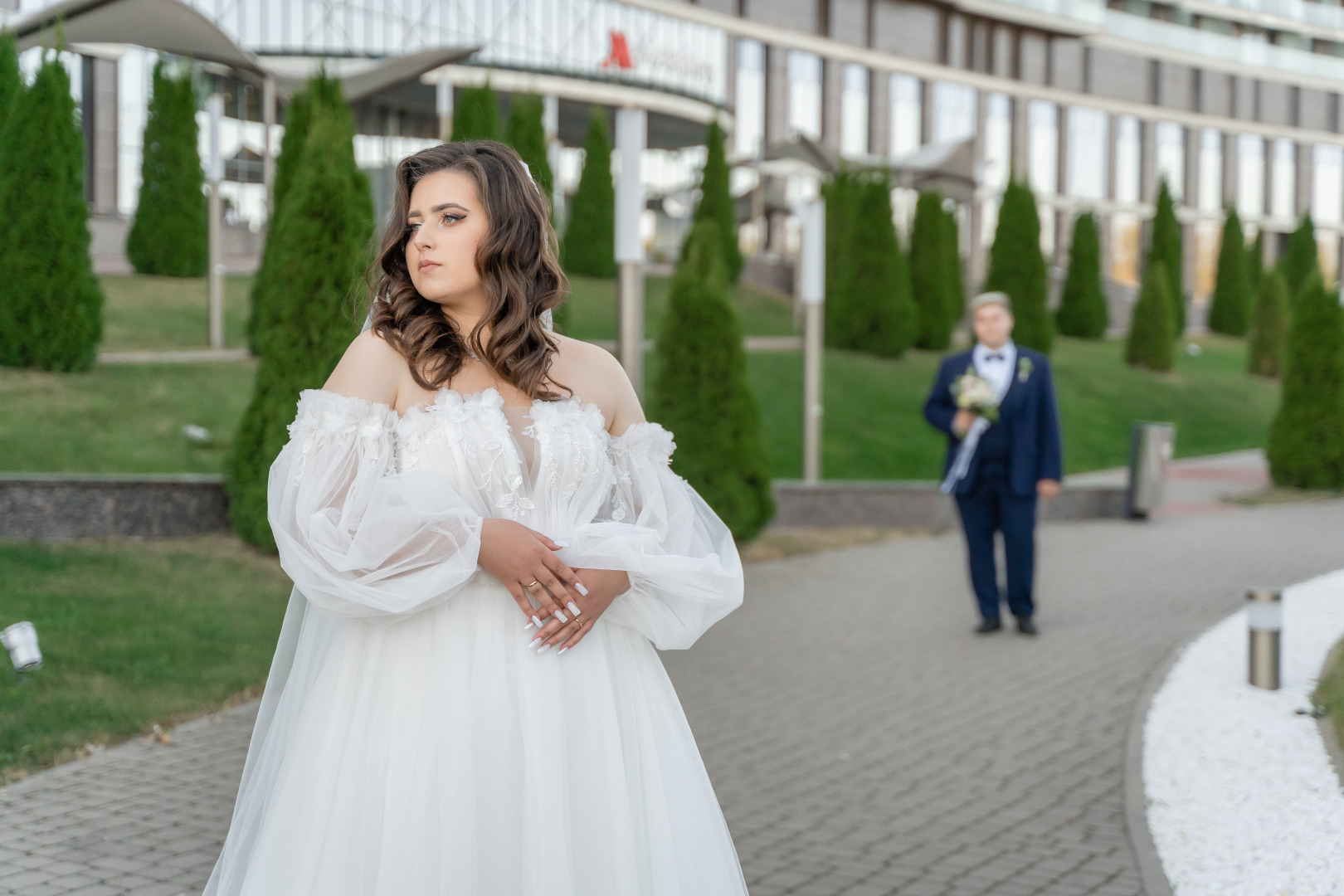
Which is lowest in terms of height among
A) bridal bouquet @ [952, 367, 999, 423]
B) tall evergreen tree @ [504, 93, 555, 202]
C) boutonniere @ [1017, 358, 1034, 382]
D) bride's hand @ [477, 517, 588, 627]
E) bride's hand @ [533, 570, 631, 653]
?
bride's hand @ [533, 570, 631, 653]

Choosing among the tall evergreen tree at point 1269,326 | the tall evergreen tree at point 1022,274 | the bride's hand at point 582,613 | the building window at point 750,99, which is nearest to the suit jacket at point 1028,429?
the bride's hand at point 582,613

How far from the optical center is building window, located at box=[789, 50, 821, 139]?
141 feet

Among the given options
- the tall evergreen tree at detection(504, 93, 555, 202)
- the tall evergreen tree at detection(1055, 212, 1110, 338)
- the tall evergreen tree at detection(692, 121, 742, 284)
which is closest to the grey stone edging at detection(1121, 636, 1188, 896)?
the tall evergreen tree at detection(504, 93, 555, 202)

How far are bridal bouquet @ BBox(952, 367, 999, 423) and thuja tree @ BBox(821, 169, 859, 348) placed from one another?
49.6 feet

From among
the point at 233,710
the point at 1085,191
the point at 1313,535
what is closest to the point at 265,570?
the point at 233,710

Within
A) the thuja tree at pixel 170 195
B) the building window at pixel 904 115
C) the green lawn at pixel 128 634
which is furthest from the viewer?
the building window at pixel 904 115

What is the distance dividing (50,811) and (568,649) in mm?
3023

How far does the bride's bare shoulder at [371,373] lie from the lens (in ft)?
8.69

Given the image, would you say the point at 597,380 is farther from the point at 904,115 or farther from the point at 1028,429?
the point at 904,115

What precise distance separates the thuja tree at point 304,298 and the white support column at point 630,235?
2226 mm

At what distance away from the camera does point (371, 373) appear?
2662mm

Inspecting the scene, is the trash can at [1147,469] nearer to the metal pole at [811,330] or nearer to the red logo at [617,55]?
the metal pole at [811,330]

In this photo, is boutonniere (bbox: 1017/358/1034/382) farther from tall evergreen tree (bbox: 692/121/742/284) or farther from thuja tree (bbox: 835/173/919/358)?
tall evergreen tree (bbox: 692/121/742/284)

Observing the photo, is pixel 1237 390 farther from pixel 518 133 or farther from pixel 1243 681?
pixel 1243 681
